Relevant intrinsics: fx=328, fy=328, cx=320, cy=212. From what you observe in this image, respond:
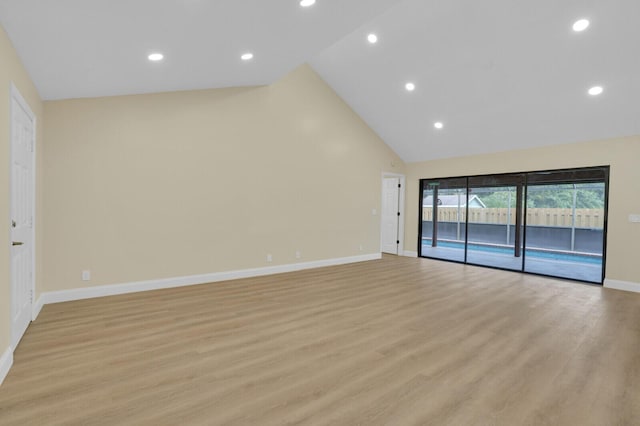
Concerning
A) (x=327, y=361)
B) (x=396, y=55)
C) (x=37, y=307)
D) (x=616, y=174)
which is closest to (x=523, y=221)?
(x=616, y=174)

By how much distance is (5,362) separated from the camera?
2307 mm

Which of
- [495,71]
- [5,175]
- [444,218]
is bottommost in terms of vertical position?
[444,218]

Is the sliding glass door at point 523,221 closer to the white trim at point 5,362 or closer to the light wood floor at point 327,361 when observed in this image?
the light wood floor at point 327,361

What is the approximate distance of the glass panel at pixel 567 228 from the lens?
18.8 feet

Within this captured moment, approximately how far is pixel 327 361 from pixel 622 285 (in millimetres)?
5461

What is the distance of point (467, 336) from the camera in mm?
3176

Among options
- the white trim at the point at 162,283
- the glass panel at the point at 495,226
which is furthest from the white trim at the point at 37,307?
the glass panel at the point at 495,226

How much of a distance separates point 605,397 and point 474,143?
543cm

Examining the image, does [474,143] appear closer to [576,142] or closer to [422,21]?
→ [576,142]

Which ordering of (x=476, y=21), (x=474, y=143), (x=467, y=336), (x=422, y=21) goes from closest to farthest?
(x=467, y=336)
(x=476, y=21)
(x=422, y=21)
(x=474, y=143)

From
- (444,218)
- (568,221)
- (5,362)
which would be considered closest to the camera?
(5,362)

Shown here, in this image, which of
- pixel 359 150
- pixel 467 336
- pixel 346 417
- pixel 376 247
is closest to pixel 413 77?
pixel 359 150

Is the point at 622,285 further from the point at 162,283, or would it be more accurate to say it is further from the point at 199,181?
the point at 162,283

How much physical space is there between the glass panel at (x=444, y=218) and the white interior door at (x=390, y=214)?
0.70m
